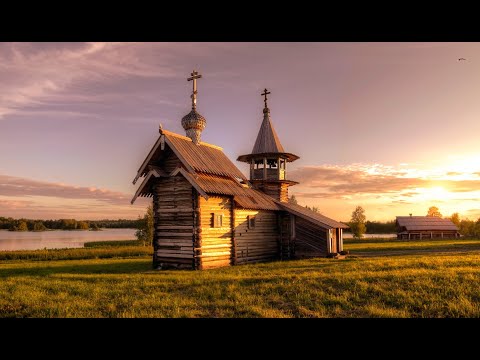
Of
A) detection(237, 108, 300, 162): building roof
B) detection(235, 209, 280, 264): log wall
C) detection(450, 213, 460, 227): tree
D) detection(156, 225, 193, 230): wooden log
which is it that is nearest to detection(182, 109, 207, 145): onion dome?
detection(235, 209, 280, 264): log wall

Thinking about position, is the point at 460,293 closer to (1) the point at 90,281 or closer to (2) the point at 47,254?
(1) the point at 90,281

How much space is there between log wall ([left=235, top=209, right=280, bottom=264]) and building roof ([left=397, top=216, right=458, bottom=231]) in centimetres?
5380

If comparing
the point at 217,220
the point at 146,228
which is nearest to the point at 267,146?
the point at 217,220

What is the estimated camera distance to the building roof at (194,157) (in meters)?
23.3

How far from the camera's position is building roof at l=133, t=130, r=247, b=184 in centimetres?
2333

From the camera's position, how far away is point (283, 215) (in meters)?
31.0

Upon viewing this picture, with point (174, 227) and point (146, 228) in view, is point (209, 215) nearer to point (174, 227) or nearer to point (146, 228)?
point (174, 227)

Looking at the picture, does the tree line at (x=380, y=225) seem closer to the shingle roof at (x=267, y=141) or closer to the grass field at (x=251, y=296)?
the shingle roof at (x=267, y=141)

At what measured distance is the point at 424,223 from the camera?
75.5 m

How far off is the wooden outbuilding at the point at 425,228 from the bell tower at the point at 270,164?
49.3 meters

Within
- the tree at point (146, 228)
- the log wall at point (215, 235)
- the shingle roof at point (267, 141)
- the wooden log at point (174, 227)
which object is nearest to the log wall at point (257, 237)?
the log wall at point (215, 235)
